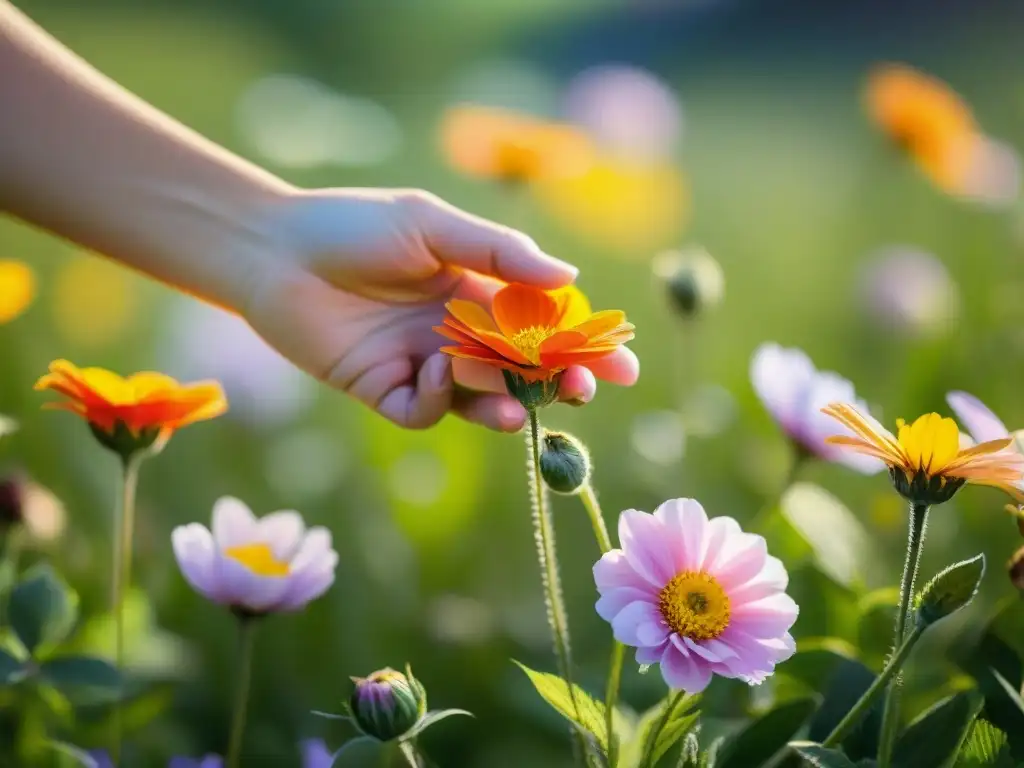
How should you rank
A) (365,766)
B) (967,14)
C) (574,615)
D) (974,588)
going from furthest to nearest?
(967,14)
(574,615)
(365,766)
(974,588)

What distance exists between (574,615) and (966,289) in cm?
85

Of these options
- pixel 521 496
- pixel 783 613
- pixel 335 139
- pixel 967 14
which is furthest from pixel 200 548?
pixel 967 14

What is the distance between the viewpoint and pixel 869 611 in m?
0.71

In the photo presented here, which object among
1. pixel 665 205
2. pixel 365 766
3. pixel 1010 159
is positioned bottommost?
pixel 365 766

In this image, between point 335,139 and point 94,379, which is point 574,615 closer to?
point 94,379

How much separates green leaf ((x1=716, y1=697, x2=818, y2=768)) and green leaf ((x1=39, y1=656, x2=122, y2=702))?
35 cm

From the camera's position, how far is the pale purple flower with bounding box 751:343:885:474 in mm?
739

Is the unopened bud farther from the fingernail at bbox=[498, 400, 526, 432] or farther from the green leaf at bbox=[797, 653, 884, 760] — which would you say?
the fingernail at bbox=[498, 400, 526, 432]

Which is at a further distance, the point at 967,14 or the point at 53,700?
the point at 967,14

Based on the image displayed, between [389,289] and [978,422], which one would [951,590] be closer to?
[978,422]

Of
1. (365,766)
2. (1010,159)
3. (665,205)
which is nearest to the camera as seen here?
(365,766)

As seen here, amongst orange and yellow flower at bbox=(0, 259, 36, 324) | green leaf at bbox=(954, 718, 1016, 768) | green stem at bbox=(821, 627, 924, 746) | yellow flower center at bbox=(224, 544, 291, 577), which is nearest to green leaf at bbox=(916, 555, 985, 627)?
green stem at bbox=(821, 627, 924, 746)

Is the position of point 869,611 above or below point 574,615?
above

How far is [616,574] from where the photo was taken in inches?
20.1
